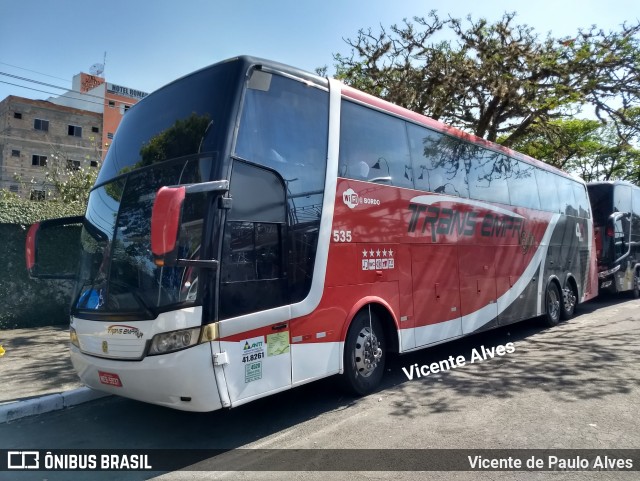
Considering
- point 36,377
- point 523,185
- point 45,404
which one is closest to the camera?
point 45,404

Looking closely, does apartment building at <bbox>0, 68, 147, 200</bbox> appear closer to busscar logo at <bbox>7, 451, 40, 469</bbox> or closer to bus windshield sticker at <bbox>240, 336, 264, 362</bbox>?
busscar logo at <bbox>7, 451, 40, 469</bbox>

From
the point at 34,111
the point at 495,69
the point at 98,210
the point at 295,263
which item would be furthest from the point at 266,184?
the point at 34,111

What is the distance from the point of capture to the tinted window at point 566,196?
39.5ft

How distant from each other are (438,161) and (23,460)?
6641 mm

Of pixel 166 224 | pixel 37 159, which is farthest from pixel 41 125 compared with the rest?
pixel 166 224

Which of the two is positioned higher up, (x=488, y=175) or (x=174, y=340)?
(x=488, y=175)

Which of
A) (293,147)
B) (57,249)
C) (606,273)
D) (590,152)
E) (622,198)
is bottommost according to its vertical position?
(606,273)

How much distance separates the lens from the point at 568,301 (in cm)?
1225

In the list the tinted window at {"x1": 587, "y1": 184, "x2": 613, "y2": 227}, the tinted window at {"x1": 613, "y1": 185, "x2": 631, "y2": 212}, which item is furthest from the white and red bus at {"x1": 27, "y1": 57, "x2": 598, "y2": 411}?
the tinted window at {"x1": 613, "y1": 185, "x2": 631, "y2": 212}

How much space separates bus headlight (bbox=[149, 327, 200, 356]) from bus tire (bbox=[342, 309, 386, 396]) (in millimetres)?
2152

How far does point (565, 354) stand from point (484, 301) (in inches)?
62.6

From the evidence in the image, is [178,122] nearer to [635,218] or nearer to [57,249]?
[57,249]

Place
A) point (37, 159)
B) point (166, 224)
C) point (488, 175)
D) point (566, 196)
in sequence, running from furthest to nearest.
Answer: point (37, 159) < point (566, 196) < point (488, 175) < point (166, 224)

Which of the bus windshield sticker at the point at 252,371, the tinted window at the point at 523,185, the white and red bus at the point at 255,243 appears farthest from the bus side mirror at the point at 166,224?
the tinted window at the point at 523,185
